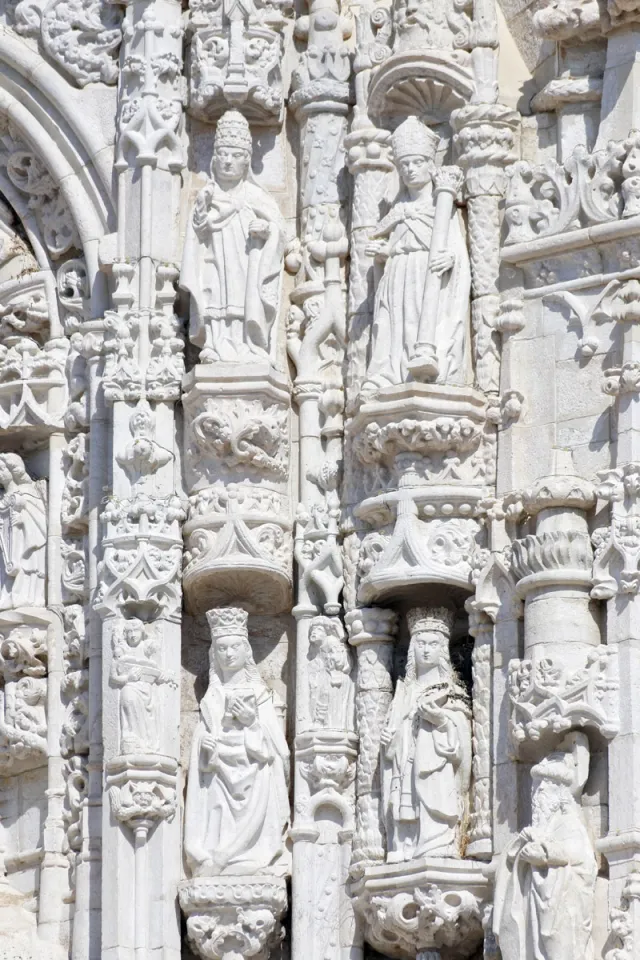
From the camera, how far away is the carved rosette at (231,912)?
57.7 ft

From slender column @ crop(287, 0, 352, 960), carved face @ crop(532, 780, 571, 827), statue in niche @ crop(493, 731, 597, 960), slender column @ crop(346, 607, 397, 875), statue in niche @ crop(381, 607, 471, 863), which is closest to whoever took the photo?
statue in niche @ crop(493, 731, 597, 960)

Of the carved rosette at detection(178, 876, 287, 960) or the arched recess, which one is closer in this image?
the carved rosette at detection(178, 876, 287, 960)

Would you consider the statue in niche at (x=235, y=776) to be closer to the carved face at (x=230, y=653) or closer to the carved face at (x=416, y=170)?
the carved face at (x=230, y=653)

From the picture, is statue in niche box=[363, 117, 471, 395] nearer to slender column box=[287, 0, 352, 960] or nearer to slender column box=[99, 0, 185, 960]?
slender column box=[287, 0, 352, 960]

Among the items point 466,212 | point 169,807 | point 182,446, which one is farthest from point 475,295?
point 169,807

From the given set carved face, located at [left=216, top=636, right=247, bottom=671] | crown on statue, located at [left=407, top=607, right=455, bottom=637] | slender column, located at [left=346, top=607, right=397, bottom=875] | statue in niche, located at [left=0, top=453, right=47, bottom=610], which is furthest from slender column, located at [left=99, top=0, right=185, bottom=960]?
crown on statue, located at [left=407, top=607, right=455, bottom=637]

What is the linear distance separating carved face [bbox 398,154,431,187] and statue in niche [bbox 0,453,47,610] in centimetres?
283

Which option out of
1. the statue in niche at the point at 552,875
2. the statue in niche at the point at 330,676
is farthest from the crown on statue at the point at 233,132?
the statue in niche at the point at 552,875

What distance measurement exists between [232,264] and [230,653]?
2.11 metres

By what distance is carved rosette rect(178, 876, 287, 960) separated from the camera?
693 inches

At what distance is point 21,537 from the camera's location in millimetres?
19203

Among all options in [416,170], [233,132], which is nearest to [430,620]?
[416,170]

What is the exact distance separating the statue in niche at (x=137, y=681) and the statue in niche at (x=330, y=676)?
76 centimetres

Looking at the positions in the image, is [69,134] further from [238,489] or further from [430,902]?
[430,902]
